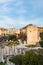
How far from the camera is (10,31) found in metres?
61.8

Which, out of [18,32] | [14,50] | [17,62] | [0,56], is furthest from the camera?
[18,32]

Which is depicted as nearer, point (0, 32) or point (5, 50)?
point (5, 50)

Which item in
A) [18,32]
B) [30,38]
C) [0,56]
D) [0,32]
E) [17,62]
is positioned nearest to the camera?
[17,62]

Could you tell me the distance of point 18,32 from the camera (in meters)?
59.7

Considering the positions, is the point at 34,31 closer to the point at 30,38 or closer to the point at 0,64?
the point at 30,38

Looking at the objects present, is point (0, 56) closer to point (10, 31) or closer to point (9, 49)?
point (9, 49)

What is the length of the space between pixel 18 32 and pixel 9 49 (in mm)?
26716

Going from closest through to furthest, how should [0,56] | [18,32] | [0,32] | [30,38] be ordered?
[0,56] < [30,38] < [18,32] < [0,32]

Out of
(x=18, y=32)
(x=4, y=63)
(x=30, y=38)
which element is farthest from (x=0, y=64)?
(x=18, y=32)

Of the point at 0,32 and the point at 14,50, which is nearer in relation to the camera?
the point at 14,50

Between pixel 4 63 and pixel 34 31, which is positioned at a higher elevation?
pixel 34 31

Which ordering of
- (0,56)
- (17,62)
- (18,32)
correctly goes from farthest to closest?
(18,32) → (0,56) → (17,62)

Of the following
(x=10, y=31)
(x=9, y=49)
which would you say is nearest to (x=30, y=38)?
(x=9, y=49)

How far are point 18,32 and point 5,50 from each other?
88.9 ft
